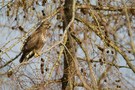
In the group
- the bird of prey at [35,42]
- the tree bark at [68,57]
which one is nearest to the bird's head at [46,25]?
the bird of prey at [35,42]

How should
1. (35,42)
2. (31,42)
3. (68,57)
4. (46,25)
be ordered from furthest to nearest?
(35,42), (31,42), (46,25), (68,57)

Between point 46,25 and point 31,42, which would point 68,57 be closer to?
point 46,25

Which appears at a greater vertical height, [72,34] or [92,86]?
[72,34]

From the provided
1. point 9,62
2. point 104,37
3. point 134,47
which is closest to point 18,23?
point 9,62

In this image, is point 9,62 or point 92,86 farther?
point 9,62

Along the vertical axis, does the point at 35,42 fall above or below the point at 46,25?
below

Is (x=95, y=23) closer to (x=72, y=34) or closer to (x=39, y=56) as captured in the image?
(x=72, y=34)

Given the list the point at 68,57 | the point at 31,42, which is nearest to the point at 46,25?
the point at 31,42

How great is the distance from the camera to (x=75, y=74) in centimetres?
479

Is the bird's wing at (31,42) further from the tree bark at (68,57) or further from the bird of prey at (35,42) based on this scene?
the tree bark at (68,57)

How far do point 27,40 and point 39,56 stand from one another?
78cm

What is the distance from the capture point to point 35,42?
6176 mm

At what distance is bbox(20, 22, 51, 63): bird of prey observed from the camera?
5562 millimetres

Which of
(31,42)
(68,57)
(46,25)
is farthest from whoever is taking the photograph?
(31,42)
